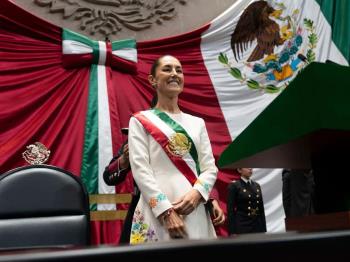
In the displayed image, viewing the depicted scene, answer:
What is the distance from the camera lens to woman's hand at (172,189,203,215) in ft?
4.08

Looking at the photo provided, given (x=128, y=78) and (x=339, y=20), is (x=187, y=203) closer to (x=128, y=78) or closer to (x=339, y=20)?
(x=128, y=78)

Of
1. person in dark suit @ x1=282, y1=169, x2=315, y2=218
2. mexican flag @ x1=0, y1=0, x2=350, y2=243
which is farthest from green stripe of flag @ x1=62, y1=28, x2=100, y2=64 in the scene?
person in dark suit @ x1=282, y1=169, x2=315, y2=218

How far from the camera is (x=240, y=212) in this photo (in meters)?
2.94

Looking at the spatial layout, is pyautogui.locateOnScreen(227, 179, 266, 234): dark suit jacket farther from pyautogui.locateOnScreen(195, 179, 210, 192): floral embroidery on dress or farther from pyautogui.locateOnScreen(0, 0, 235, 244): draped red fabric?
pyautogui.locateOnScreen(195, 179, 210, 192): floral embroidery on dress

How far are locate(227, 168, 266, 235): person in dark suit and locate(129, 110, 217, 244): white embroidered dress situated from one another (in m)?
1.58

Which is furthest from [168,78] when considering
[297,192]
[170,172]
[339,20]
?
[339,20]

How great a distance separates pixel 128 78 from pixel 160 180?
208 cm

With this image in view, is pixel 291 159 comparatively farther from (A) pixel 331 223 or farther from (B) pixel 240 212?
(B) pixel 240 212

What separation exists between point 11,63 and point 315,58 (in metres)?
2.55

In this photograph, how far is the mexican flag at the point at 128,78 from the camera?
2.98m

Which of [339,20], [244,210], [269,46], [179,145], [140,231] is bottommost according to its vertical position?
[244,210]

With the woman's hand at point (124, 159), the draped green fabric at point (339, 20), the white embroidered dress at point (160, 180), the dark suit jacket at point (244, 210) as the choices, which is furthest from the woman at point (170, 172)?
A: the draped green fabric at point (339, 20)

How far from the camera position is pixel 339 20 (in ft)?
13.7

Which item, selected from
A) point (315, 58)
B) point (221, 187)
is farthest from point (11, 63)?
point (315, 58)
